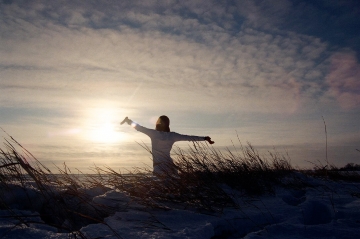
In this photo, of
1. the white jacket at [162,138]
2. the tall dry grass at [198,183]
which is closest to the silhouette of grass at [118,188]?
the tall dry grass at [198,183]

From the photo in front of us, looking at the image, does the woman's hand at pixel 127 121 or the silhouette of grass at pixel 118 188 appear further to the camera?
the woman's hand at pixel 127 121

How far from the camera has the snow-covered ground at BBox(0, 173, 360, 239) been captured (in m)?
1.51

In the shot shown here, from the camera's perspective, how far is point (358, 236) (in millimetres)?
1551

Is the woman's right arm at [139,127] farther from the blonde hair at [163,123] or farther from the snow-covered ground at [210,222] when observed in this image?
the snow-covered ground at [210,222]

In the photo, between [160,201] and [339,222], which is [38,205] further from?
[339,222]

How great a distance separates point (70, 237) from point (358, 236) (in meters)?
1.60

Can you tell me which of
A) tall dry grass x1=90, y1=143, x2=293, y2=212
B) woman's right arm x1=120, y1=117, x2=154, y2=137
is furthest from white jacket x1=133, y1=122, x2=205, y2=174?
tall dry grass x1=90, y1=143, x2=293, y2=212

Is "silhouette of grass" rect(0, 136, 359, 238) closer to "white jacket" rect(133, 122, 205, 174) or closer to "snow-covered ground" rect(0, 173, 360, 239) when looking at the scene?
"snow-covered ground" rect(0, 173, 360, 239)

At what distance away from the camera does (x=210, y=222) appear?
6.06 ft

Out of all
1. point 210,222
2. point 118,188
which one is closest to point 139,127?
point 118,188

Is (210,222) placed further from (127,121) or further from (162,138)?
(127,121)

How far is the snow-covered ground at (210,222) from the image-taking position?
1507 mm

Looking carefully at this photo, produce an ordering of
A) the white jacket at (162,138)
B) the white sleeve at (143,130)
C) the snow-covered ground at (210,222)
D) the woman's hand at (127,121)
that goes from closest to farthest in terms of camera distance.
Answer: the snow-covered ground at (210,222) → the white jacket at (162,138) → the white sleeve at (143,130) → the woman's hand at (127,121)

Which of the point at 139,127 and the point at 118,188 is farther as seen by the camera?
the point at 139,127
